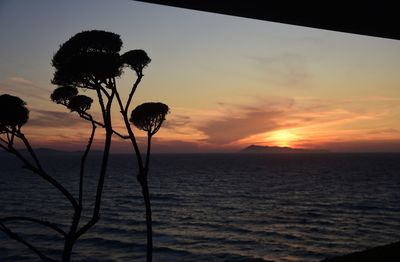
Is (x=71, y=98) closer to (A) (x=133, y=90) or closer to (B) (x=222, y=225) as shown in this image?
(A) (x=133, y=90)

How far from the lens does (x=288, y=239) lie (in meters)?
29.9

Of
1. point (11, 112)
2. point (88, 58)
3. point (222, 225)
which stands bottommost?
point (222, 225)

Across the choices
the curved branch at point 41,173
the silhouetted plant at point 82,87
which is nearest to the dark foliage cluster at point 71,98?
the silhouetted plant at point 82,87

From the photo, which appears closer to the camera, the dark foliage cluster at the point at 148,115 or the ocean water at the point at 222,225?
the dark foliage cluster at the point at 148,115

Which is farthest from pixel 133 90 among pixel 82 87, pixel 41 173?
pixel 41 173

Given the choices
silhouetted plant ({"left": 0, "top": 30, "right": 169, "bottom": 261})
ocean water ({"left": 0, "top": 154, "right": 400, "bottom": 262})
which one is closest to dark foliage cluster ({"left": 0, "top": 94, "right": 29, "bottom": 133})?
silhouetted plant ({"left": 0, "top": 30, "right": 169, "bottom": 261})

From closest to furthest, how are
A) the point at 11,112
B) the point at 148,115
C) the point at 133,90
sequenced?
the point at 11,112, the point at 133,90, the point at 148,115

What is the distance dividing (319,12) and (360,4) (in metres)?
0.38

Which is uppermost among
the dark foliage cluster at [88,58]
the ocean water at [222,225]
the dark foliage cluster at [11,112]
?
the dark foliage cluster at [88,58]

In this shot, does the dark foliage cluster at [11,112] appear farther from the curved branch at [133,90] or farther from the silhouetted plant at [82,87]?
the curved branch at [133,90]

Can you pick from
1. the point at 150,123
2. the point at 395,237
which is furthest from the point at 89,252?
the point at 395,237

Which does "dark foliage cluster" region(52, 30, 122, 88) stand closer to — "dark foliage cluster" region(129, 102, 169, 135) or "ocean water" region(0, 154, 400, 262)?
"dark foliage cluster" region(129, 102, 169, 135)

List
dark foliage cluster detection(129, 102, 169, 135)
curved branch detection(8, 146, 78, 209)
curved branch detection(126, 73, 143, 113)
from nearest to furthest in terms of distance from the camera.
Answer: curved branch detection(8, 146, 78, 209)
curved branch detection(126, 73, 143, 113)
dark foliage cluster detection(129, 102, 169, 135)

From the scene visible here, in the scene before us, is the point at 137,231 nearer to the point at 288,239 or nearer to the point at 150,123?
the point at 288,239
